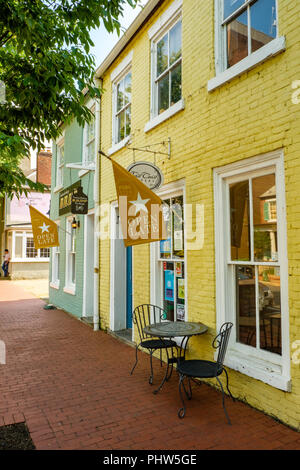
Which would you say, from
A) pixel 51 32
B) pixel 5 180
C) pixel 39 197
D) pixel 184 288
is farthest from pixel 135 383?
pixel 39 197

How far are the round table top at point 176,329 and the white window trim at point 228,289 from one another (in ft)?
1.00

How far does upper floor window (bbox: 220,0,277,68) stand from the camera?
13.2 ft

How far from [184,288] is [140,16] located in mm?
5248

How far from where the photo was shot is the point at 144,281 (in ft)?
20.5

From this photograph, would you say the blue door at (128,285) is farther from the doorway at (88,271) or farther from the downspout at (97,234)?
the doorway at (88,271)

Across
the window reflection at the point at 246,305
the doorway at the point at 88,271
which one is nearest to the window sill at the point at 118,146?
the doorway at the point at 88,271

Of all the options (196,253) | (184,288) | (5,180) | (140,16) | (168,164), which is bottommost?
(184,288)

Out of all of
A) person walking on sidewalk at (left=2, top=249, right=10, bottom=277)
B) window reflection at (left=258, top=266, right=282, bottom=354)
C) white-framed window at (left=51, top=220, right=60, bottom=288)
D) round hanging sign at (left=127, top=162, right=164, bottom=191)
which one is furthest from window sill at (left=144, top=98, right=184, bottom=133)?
person walking on sidewalk at (left=2, top=249, right=10, bottom=277)

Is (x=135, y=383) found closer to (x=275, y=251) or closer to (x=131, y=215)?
(x=131, y=215)

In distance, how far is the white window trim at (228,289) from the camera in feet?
11.7

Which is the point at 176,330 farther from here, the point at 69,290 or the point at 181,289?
the point at 69,290

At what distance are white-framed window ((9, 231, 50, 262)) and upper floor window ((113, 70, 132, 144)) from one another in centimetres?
1641

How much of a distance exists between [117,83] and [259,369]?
703 centimetres

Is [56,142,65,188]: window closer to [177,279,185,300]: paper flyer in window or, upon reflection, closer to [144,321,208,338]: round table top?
[177,279,185,300]: paper flyer in window
